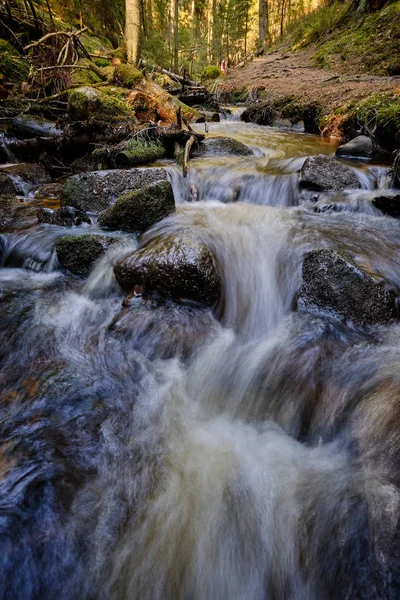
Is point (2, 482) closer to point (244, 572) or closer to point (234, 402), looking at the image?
point (244, 572)

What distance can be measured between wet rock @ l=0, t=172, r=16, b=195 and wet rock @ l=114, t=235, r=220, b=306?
3.98m

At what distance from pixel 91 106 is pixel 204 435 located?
834 cm

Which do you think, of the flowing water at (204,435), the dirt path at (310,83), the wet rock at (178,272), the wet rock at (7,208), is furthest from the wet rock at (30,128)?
the dirt path at (310,83)

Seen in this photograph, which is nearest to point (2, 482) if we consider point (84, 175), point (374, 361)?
point (374, 361)

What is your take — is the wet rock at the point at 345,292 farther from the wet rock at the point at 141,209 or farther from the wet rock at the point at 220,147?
the wet rock at the point at 220,147

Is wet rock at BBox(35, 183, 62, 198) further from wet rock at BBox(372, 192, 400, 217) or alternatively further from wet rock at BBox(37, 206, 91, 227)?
wet rock at BBox(372, 192, 400, 217)

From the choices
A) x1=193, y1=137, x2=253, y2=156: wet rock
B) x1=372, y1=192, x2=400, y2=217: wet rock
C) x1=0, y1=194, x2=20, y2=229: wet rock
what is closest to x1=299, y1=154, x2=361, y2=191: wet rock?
x1=372, y1=192, x2=400, y2=217: wet rock

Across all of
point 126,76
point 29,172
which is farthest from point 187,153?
point 126,76

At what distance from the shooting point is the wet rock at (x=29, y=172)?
22.4 ft

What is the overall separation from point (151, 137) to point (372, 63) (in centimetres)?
1032

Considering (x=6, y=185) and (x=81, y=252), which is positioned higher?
(x=6, y=185)

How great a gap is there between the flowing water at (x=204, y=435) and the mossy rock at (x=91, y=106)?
5.20 m

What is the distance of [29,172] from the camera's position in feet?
22.8

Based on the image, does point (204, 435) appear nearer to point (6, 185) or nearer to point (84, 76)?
point (6, 185)
